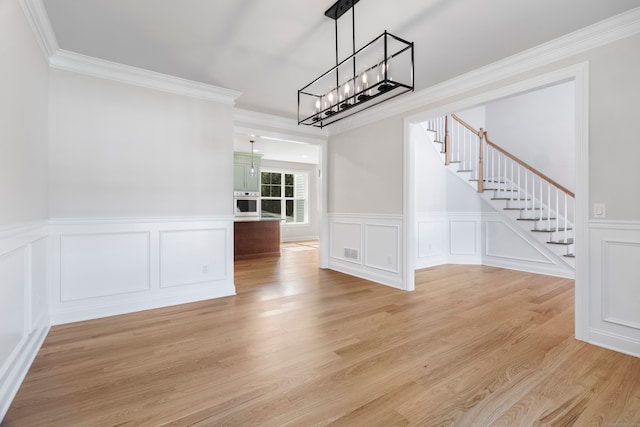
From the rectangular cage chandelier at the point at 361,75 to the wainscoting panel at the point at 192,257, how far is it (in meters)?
1.88

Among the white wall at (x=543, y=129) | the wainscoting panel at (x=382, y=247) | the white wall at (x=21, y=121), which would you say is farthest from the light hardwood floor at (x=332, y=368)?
the white wall at (x=543, y=129)

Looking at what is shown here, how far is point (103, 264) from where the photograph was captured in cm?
313

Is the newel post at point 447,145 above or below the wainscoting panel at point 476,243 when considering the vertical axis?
above

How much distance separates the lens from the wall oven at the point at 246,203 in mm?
8430

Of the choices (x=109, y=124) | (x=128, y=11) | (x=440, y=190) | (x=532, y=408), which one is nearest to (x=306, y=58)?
(x=128, y=11)

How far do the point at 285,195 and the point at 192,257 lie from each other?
21.4 ft

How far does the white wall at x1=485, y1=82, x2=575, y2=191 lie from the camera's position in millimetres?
5578

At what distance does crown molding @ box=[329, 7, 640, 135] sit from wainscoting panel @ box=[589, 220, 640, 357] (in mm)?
1486

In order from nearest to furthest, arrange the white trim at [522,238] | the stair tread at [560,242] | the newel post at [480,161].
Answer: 1. the stair tread at [560,242]
2. the white trim at [522,238]
3. the newel post at [480,161]

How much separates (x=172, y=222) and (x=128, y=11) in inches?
81.7

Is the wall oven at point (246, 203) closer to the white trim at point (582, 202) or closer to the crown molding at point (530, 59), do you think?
the crown molding at point (530, 59)

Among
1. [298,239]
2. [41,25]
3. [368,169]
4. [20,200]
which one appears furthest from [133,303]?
[298,239]

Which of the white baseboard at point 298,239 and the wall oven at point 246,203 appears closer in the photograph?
the wall oven at point 246,203

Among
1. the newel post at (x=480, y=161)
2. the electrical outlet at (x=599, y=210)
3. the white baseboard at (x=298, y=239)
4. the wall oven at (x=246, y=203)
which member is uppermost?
the newel post at (x=480, y=161)
